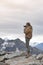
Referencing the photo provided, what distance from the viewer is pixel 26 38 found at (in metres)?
29.9

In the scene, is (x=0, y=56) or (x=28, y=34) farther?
(x=0, y=56)

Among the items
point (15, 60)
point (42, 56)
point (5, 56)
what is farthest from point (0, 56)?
point (42, 56)

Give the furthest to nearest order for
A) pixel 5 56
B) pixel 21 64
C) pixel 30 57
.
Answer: pixel 5 56 → pixel 30 57 → pixel 21 64

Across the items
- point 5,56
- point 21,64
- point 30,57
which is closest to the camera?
point 21,64

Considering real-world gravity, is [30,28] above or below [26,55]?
above

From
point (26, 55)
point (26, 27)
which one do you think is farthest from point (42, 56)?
point (26, 27)

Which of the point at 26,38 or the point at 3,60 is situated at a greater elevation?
the point at 26,38

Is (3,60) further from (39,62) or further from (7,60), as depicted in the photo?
(39,62)

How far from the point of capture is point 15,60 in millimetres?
30203

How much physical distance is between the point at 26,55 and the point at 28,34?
2.40m

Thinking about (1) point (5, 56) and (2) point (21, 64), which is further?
(1) point (5, 56)

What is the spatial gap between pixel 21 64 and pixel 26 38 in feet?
11.6

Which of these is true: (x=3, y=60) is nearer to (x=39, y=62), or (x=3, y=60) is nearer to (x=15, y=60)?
(x=15, y=60)

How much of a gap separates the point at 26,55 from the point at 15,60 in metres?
1.31
